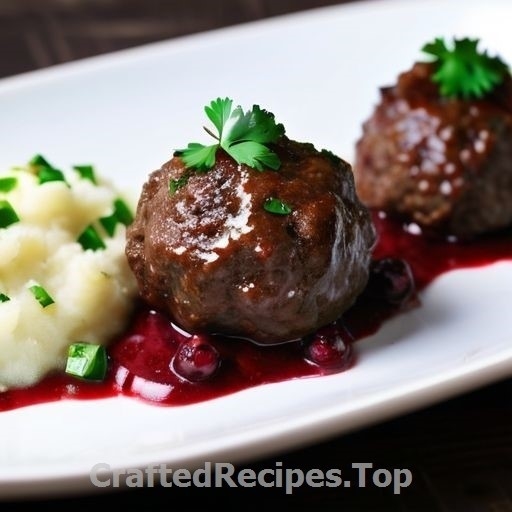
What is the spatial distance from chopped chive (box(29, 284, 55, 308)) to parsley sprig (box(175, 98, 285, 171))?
916 mm

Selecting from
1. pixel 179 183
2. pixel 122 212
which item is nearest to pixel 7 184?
pixel 122 212

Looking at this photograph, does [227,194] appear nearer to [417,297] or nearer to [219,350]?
[219,350]

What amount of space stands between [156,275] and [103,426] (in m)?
0.75

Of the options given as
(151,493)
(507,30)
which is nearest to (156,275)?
(151,493)

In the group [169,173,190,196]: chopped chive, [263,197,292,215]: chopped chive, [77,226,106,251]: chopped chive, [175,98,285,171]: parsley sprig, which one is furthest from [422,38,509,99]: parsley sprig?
[77,226,106,251]: chopped chive

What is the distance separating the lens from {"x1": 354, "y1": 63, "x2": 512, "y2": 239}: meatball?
5215mm

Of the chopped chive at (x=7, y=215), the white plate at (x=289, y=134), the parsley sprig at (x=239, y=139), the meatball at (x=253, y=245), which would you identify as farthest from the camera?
the chopped chive at (x=7, y=215)

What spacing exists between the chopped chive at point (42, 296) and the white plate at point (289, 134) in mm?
501

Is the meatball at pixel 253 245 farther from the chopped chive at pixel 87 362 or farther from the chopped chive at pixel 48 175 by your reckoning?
the chopped chive at pixel 48 175

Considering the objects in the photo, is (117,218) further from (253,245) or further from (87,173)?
(253,245)

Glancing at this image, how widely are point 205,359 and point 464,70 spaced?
7.80 feet

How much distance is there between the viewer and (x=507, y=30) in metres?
6.85

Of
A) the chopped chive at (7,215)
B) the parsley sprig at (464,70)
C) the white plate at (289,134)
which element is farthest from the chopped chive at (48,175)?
the parsley sprig at (464,70)

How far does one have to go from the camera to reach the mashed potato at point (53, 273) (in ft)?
14.2
